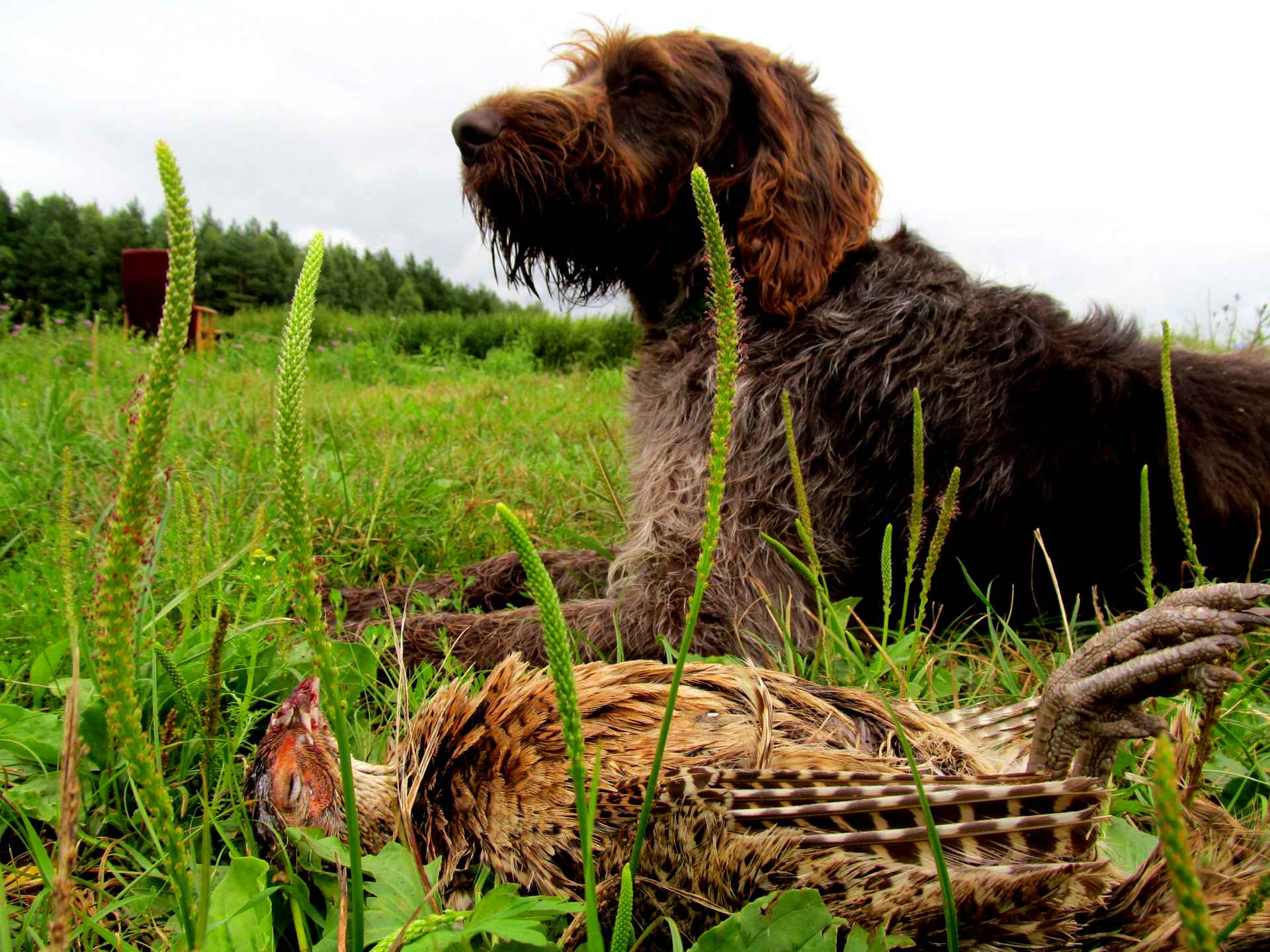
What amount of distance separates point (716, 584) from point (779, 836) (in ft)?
5.58

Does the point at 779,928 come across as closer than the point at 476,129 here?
Yes

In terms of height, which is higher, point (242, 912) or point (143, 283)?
point (143, 283)

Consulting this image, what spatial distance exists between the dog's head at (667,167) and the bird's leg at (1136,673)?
204 cm

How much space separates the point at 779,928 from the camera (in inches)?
41.5

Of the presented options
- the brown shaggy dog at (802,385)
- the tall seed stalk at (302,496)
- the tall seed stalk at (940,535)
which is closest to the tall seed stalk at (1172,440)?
the tall seed stalk at (940,535)

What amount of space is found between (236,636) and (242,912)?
0.83m

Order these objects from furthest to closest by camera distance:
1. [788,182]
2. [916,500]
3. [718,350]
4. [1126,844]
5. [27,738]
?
[788,182], [916,500], [27,738], [1126,844], [718,350]

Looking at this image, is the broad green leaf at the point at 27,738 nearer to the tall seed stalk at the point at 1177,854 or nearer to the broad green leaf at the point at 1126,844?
the tall seed stalk at the point at 1177,854

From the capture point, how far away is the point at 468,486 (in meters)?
4.22

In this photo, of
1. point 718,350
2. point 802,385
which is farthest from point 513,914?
point 802,385

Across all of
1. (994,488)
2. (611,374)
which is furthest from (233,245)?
(994,488)

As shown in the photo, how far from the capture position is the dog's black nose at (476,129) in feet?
10.3

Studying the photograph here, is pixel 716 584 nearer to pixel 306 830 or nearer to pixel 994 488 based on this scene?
pixel 994 488

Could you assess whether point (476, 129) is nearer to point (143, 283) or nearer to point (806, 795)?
point (806, 795)
